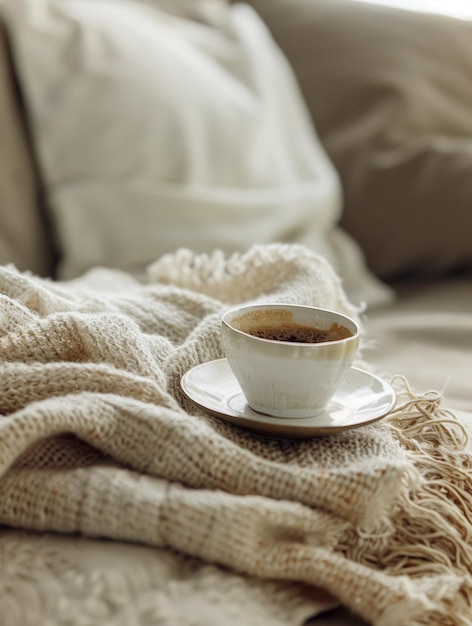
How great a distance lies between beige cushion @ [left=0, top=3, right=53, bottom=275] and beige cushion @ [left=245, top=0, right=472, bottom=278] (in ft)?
1.55

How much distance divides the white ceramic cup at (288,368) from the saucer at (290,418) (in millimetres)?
12

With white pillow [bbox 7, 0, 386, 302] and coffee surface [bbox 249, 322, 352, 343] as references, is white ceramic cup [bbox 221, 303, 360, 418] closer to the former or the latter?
coffee surface [bbox 249, 322, 352, 343]

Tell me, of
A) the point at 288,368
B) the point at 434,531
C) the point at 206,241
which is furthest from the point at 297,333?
the point at 206,241

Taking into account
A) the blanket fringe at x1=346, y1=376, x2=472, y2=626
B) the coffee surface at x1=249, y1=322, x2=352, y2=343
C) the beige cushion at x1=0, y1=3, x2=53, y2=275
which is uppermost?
the coffee surface at x1=249, y1=322, x2=352, y2=343

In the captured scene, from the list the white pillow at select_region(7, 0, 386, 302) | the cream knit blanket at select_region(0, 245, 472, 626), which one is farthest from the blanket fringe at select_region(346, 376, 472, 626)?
the white pillow at select_region(7, 0, 386, 302)

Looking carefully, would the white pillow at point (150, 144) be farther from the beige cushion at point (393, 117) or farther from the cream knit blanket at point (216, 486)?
the cream knit blanket at point (216, 486)

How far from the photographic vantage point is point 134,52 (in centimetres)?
110

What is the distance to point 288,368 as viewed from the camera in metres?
0.53

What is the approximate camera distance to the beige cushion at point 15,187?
1065mm

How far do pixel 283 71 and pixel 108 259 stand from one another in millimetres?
447

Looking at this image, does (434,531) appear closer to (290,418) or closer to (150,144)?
(290,418)

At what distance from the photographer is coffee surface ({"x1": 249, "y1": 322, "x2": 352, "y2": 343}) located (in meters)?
0.59

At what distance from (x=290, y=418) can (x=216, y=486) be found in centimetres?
9

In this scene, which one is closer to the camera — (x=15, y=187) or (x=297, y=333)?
(x=297, y=333)
